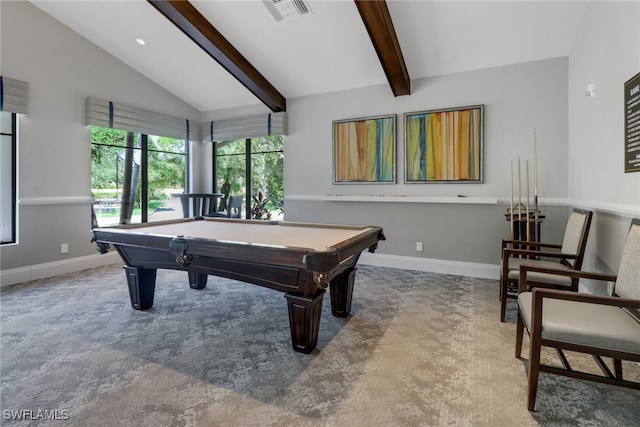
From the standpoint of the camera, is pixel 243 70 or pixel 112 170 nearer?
pixel 243 70

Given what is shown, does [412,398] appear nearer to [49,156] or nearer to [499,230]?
[499,230]

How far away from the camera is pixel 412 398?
5.48 ft

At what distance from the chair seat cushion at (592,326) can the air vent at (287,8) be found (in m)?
3.38

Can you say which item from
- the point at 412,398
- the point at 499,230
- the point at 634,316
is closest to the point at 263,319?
the point at 412,398

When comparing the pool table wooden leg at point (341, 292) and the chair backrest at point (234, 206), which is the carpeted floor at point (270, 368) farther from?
the chair backrest at point (234, 206)

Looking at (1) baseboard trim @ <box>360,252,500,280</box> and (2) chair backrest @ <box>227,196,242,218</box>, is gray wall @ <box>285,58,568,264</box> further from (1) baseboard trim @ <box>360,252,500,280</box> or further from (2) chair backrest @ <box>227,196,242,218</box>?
(2) chair backrest @ <box>227,196,242,218</box>

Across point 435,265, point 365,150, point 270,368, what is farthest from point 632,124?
point 365,150

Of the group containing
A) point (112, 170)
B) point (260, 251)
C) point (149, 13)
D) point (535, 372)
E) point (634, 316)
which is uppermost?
point (149, 13)

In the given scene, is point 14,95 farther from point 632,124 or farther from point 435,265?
point 632,124

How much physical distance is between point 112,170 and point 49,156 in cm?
85

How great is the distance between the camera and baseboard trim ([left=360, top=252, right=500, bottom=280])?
3.91 meters

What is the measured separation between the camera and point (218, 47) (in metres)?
3.84

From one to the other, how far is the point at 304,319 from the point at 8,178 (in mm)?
4056

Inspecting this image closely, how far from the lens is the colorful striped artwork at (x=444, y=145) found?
3879mm
